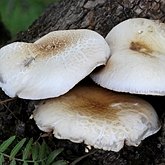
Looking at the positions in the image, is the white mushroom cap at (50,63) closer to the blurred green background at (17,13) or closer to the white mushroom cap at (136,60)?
the white mushroom cap at (136,60)

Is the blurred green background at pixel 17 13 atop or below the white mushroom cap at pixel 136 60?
below

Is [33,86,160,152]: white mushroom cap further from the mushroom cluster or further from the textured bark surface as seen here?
the textured bark surface

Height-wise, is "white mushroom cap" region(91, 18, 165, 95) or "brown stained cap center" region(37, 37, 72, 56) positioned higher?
"brown stained cap center" region(37, 37, 72, 56)

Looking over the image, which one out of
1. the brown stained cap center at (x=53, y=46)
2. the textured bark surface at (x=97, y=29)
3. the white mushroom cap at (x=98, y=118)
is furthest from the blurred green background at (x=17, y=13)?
the white mushroom cap at (x=98, y=118)

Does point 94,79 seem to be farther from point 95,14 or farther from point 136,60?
point 95,14

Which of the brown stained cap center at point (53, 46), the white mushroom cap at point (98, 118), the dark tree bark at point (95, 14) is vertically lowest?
the white mushroom cap at point (98, 118)

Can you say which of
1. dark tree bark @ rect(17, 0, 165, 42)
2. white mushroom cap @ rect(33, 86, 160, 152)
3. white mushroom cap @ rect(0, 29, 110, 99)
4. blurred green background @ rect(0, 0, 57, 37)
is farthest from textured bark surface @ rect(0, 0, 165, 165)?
blurred green background @ rect(0, 0, 57, 37)

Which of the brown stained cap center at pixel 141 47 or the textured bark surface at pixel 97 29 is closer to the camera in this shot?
the brown stained cap center at pixel 141 47
